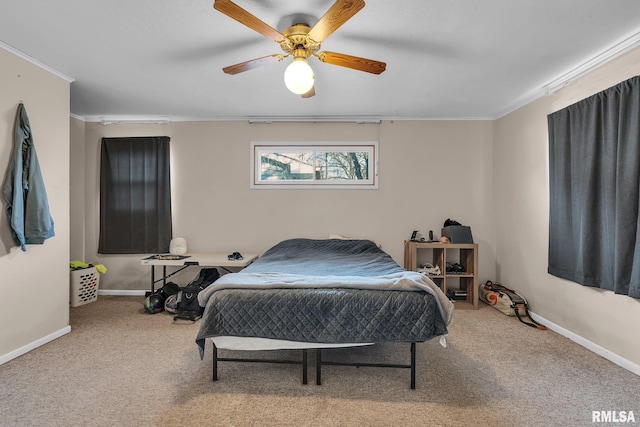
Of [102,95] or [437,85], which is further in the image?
[102,95]

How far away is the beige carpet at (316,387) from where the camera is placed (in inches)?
69.8

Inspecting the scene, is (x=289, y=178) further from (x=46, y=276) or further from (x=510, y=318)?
(x=510, y=318)

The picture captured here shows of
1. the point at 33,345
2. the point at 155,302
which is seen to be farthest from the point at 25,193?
the point at 155,302

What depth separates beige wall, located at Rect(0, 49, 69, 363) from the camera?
2451 millimetres

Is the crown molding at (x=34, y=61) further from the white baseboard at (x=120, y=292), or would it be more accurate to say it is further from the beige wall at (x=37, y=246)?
the white baseboard at (x=120, y=292)

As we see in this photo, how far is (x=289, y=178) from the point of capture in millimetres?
4328

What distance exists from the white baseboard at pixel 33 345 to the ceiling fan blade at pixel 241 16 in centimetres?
291

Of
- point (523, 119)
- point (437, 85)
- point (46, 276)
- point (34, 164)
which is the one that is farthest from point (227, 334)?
point (523, 119)

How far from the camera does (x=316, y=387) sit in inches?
81.4

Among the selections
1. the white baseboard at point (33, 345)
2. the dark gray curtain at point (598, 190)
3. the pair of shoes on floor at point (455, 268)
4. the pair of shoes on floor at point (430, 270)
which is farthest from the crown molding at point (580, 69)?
the white baseboard at point (33, 345)

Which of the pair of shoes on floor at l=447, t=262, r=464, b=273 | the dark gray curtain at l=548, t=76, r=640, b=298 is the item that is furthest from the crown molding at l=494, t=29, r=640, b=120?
the pair of shoes on floor at l=447, t=262, r=464, b=273

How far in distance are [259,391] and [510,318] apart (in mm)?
2795

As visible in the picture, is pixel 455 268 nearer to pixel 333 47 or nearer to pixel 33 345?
pixel 333 47

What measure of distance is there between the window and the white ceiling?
2.17 feet
